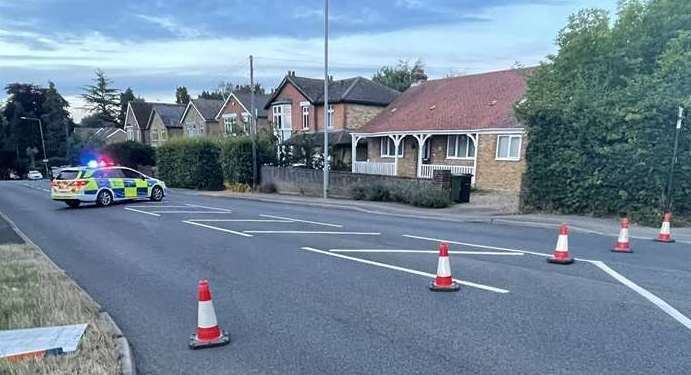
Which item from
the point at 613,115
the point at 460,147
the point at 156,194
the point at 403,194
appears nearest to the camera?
the point at 613,115

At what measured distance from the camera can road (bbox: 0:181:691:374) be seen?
14.1 ft

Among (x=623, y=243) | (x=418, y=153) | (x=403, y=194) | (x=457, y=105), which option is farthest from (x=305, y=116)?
(x=623, y=243)

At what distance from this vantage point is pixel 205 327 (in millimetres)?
4691

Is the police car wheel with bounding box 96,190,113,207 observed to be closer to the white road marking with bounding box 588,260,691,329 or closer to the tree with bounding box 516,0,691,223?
the tree with bounding box 516,0,691,223

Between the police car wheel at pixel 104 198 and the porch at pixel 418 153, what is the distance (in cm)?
1482

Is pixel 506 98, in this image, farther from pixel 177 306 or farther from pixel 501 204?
pixel 177 306

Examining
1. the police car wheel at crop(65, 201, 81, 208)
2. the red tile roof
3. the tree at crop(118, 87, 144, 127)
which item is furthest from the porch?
the tree at crop(118, 87, 144, 127)

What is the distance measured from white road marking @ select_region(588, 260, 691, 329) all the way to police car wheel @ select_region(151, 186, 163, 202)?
19.3 metres

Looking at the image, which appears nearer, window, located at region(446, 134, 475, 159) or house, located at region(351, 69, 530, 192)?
house, located at region(351, 69, 530, 192)

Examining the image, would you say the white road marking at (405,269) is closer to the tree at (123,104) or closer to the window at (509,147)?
the window at (509,147)

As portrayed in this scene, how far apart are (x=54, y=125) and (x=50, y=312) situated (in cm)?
8127

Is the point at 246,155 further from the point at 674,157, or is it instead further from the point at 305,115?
the point at 674,157

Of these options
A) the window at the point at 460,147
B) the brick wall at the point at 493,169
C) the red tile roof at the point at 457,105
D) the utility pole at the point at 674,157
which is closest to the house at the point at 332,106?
the red tile roof at the point at 457,105

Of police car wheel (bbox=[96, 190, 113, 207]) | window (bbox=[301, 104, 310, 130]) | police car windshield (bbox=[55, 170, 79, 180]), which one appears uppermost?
window (bbox=[301, 104, 310, 130])
